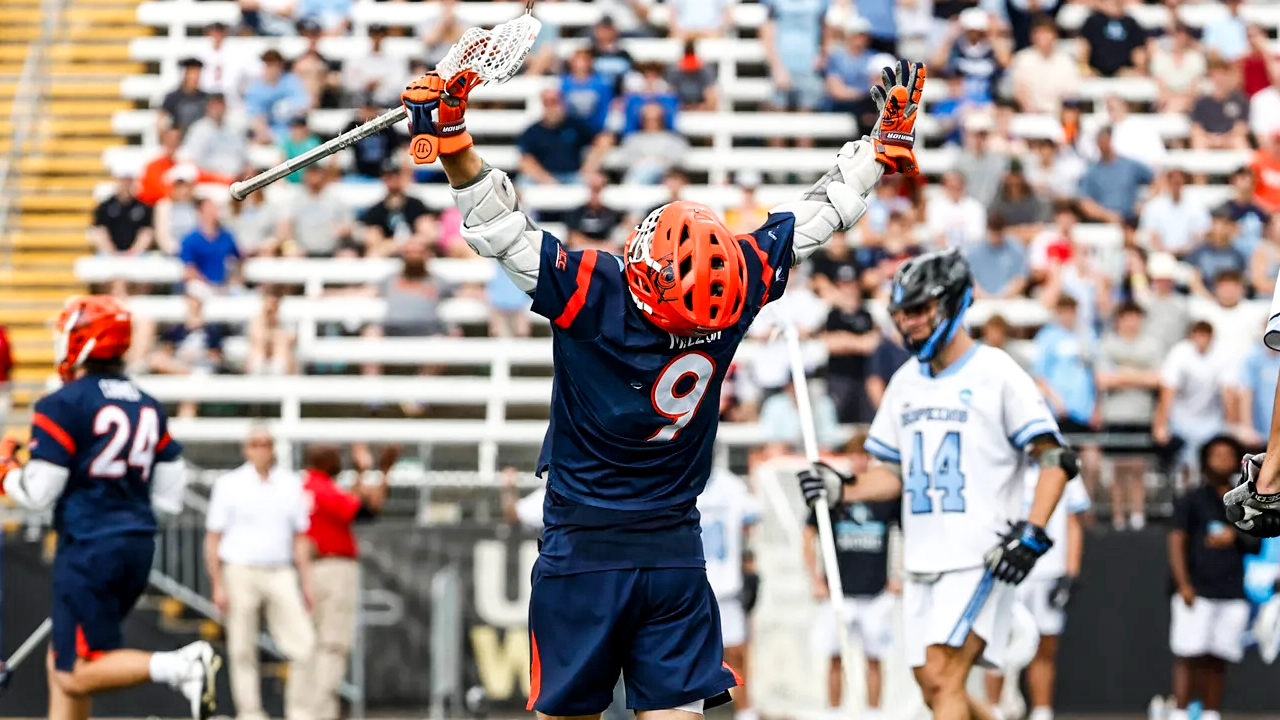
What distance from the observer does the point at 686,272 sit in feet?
19.3

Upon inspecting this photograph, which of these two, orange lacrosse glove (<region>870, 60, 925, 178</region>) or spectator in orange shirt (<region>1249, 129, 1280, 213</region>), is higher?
spectator in orange shirt (<region>1249, 129, 1280, 213</region>)

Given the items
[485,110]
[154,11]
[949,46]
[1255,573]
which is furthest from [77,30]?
[1255,573]

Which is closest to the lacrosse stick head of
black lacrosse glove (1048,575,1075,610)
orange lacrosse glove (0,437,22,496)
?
orange lacrosse glove (0,437,22,496)

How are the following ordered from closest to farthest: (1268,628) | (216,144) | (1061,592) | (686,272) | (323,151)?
(686,272) < (323,151) < (1061,592) < (1268,628) < (216,144)

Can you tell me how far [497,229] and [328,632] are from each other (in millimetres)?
8067

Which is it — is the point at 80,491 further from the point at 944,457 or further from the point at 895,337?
the point at 895,337

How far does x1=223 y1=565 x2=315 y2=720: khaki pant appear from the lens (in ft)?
43.9

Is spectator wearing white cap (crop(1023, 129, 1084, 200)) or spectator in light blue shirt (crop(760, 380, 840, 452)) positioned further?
spectator wearing white cap (crop(1023, 129, 1084, 200))

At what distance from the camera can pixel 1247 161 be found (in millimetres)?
17812

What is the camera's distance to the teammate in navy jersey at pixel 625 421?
19.6ft

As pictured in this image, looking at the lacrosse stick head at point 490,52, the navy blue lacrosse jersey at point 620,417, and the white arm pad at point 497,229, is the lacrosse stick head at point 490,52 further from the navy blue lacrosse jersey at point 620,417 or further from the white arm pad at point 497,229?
the navy blue lacrosse jersey at point 620,417

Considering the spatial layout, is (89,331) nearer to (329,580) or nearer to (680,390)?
(680,390)

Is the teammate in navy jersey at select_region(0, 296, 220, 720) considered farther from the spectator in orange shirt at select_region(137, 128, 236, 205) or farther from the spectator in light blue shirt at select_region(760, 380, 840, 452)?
Answer: the spectator in orange shirt at select_region(137, 128, 236, 205)

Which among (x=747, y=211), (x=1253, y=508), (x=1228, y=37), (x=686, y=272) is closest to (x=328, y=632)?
(x=747, y=211)
